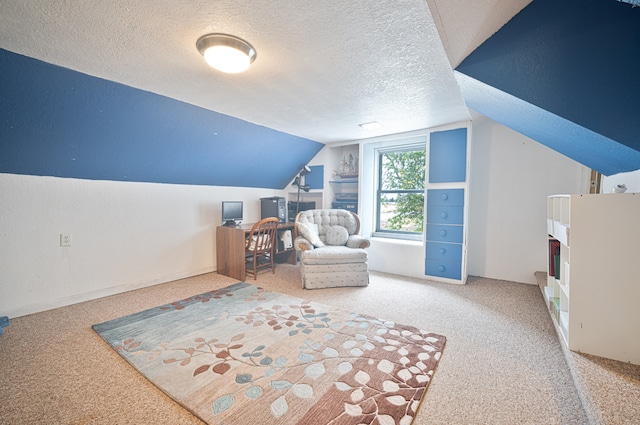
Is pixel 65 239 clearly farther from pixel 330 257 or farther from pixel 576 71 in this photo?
pixel 576 71

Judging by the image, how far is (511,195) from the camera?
3428 mm

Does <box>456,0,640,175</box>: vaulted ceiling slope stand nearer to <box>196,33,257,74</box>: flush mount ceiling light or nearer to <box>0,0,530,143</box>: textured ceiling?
<box>0,0,530,143</box>: textured ceiling

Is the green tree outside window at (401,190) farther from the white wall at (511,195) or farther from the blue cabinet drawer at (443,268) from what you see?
the white wall at (511,195)

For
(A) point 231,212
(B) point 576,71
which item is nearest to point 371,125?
(B) point 576,71

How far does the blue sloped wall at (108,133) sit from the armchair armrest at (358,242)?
184 cm

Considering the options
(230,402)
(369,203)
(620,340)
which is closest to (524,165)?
(369,203)

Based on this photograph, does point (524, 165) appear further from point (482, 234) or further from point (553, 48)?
point (553, 48)

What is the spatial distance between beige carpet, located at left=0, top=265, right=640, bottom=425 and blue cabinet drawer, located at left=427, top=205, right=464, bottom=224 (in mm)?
1024

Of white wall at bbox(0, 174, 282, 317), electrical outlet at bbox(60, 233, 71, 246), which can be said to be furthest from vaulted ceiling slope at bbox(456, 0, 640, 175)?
electrical outlet at bbox(60, 233, 71, 246)

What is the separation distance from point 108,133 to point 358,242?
3063 mm

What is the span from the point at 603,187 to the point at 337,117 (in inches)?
103

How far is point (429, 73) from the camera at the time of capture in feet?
6.71

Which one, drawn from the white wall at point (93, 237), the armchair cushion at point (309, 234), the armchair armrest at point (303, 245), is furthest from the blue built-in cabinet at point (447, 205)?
the white wall at point (93, 237)

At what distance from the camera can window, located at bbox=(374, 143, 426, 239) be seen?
4.11m
